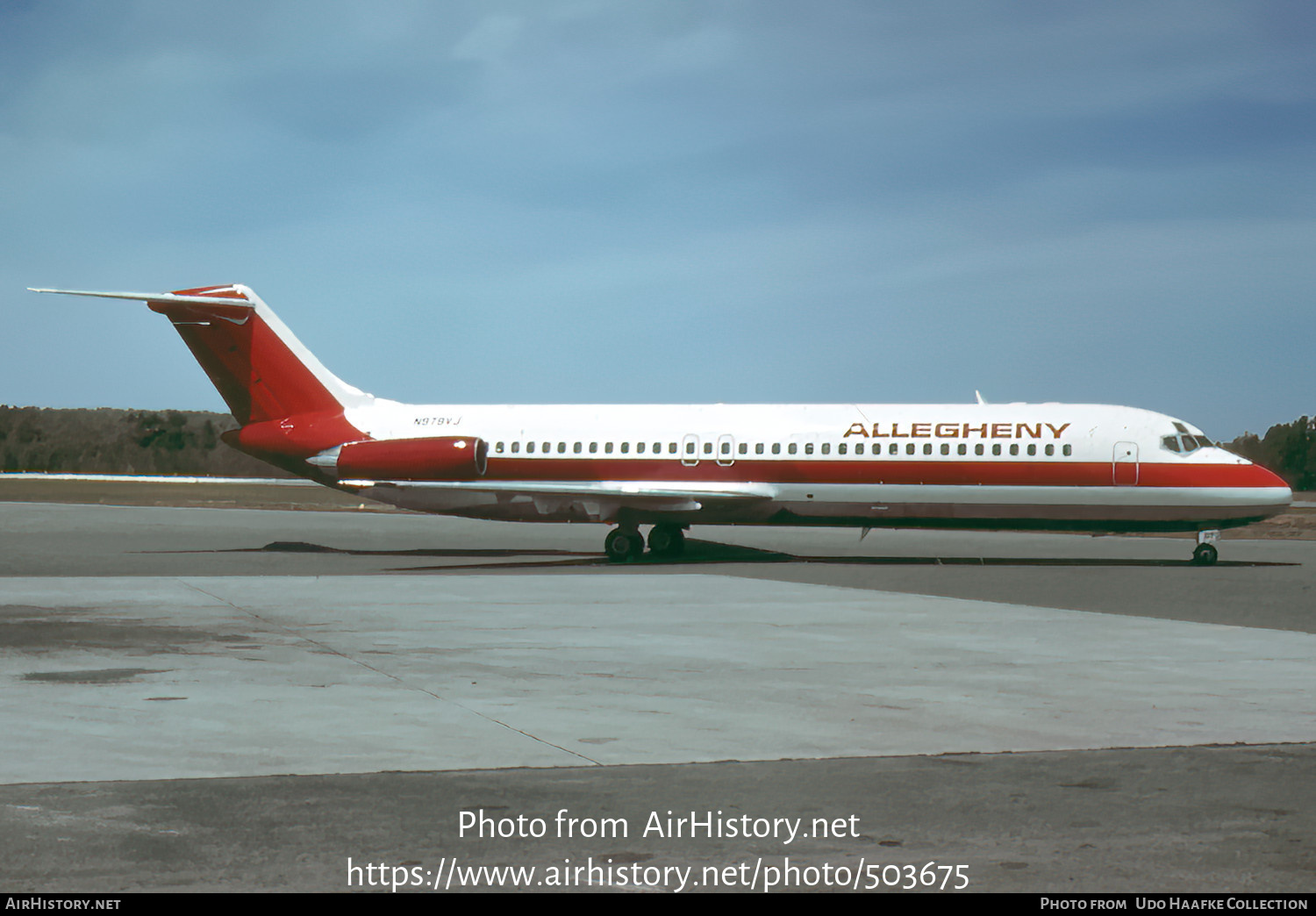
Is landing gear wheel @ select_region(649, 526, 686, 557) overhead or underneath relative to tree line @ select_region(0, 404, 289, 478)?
underneath

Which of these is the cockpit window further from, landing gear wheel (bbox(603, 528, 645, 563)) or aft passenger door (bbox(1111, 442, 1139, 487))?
landing gear wheel (bbox(603, 528, 645, 563))

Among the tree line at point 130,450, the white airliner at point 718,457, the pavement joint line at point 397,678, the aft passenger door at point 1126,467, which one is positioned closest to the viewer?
the pavement joint line at point 397,678

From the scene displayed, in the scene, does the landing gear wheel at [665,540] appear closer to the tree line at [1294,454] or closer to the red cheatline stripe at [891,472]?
the red cheatline stripe at [891,472]

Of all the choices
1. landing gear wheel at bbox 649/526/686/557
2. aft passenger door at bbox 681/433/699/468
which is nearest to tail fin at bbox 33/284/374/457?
landing gear wheel at bbox 649/526/686/557

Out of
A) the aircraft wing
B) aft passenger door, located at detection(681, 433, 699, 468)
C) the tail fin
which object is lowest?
the aircraft wing

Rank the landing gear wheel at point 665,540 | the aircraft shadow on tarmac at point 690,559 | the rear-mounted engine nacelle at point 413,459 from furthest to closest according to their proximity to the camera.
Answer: the landing gear wheel at point 665,540 → the rear-mounted engine nacelle at point 413,459 → the aircraft shadow on tarmac at point 690,559

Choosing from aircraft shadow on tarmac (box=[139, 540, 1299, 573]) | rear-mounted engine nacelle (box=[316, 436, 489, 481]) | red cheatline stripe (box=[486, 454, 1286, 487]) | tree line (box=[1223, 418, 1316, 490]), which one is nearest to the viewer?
red cheatline stripe (box=[486, 454, 1286, 487])

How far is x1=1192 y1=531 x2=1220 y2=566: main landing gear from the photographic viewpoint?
25422 millimetres

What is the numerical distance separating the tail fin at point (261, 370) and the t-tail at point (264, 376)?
0.02 meters

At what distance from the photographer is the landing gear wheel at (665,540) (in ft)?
96.0

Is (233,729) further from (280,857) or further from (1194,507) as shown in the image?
(1194,507)

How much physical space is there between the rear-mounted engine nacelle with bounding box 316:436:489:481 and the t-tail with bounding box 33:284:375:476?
1.32 m

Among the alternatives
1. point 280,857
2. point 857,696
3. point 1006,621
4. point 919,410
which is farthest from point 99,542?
point 280,857

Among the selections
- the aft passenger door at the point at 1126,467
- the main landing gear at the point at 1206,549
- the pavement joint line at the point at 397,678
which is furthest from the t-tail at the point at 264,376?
the main landing gear at the point at 1206,549
